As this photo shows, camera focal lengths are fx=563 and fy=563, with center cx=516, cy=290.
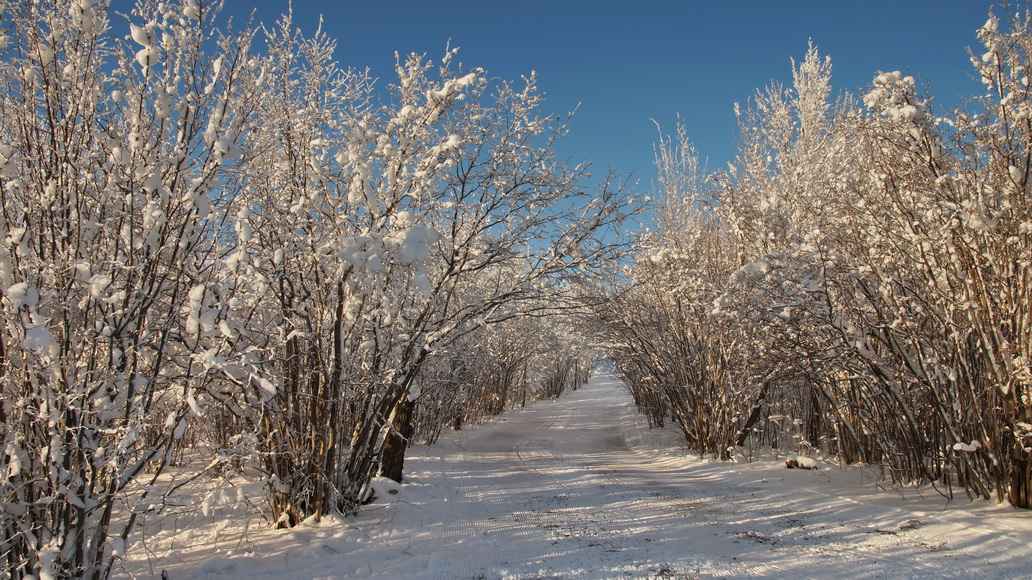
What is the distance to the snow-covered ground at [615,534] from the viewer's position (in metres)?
4.05

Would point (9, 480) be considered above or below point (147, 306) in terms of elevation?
below

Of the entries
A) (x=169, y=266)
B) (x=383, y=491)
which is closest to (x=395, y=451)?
(x=383, y=491)

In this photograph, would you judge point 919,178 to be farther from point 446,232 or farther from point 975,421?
point 446,232

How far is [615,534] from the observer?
5.09 meters

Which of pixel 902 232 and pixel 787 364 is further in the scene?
pixel 787 364

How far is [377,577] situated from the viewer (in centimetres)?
405

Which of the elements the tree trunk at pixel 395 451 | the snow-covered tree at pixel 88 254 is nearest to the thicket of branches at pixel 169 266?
the snow-covered tree at pixel 88 254

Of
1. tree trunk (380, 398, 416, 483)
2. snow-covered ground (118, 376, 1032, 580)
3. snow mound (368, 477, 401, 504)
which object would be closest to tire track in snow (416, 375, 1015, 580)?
snow-covered ground (118, 376, 1032, 580)

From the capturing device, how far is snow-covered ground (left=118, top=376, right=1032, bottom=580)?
4047 mm

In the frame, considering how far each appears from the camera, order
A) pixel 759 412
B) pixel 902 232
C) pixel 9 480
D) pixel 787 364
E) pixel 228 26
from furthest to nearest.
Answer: pixel 759 412, pixel 787 364, pixel 902 232, pixel 228 26, pixel 9 480

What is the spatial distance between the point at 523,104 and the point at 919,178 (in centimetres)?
409

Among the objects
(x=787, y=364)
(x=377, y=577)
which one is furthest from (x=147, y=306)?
(x=787, y=364)

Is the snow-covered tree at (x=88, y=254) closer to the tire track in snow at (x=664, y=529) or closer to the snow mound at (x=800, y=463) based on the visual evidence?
the tire track in snow at (x=664, y=529)

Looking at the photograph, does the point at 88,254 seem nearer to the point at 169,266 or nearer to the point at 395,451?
the point at 169,266
